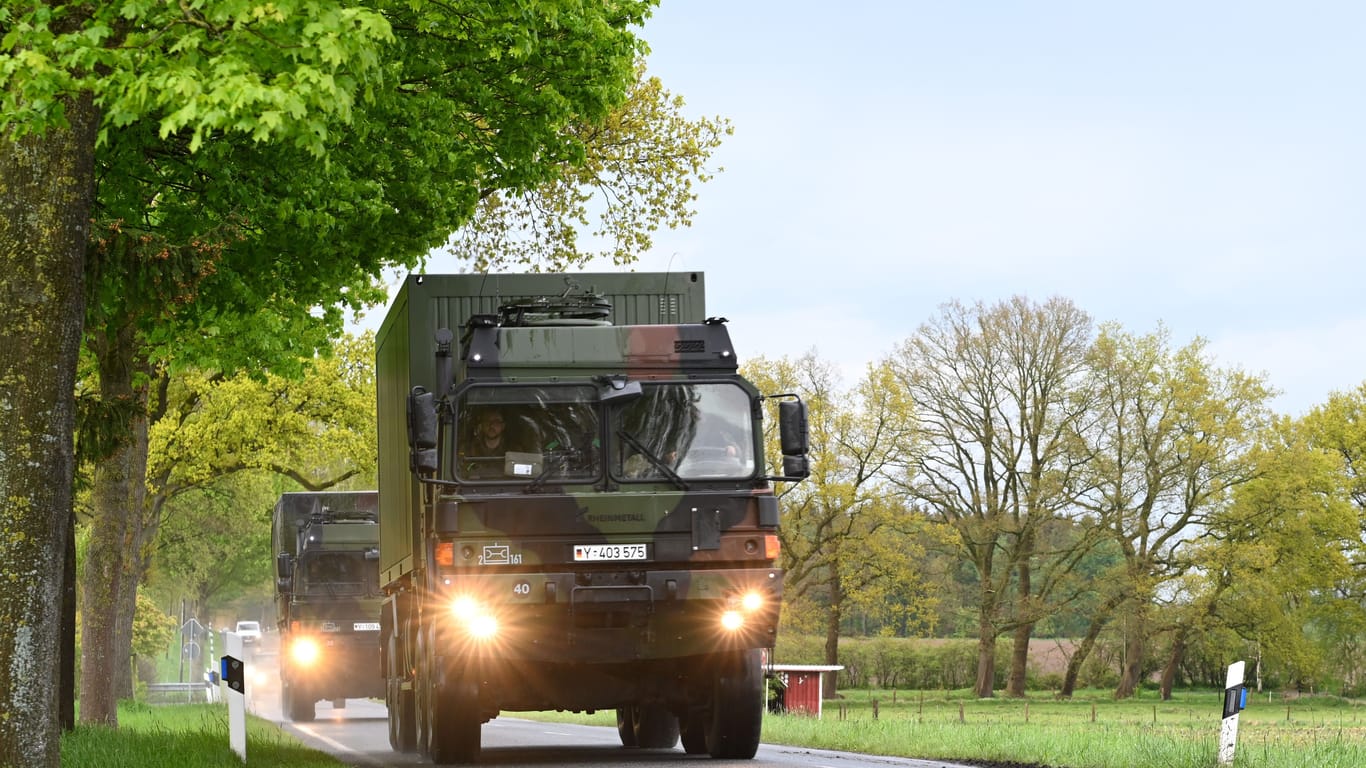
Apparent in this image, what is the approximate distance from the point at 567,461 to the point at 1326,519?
46222 mm

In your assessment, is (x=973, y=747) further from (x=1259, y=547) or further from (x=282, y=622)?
(x=1259, y=547)

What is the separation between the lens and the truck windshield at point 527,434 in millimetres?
12312

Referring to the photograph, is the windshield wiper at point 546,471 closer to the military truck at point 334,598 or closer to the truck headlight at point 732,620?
the truck headlight at point 732,620

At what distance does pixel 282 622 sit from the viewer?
27703 mm

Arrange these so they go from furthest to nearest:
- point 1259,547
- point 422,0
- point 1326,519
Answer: point 1326,519 → point 1259,547 → point 422,0

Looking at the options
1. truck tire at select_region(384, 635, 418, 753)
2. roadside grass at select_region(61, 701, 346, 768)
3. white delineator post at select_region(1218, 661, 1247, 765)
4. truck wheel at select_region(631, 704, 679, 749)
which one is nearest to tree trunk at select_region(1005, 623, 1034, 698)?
truck wheel at select_region(631, 704, 679, 749)

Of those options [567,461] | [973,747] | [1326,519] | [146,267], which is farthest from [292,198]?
[1326,519]

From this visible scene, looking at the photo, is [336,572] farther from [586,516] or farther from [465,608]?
[586,516]

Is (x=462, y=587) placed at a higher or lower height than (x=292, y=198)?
lower

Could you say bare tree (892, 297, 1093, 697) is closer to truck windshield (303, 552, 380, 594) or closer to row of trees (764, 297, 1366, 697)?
row of trees (764, 297, 1366, 697)

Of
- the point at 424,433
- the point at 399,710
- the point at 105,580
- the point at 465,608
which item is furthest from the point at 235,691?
the point at 105,580

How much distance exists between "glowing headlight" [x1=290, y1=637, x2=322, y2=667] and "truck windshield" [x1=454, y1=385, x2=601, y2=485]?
14.8 m

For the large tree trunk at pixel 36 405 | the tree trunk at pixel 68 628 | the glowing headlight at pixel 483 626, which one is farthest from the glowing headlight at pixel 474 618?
the tree trunk at pixel 68 628

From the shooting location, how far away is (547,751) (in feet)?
54.9
